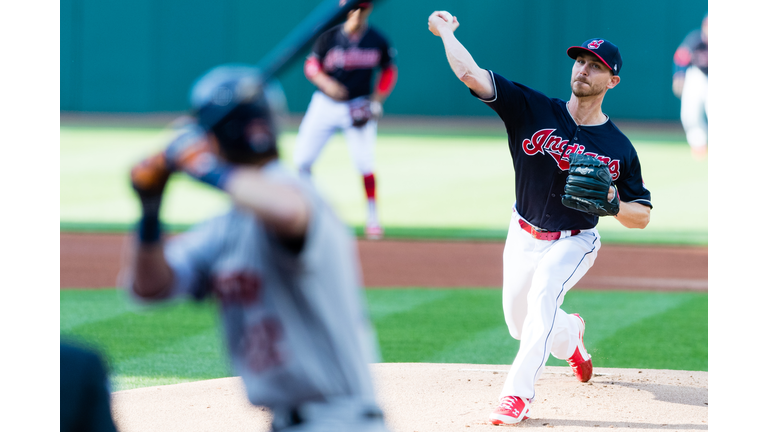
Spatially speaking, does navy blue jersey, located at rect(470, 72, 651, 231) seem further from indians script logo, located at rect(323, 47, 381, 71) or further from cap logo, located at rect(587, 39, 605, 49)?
indians script logo, located at rect(323, 47, 381, 71)

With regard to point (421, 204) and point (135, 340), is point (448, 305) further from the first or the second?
point (421, 204)

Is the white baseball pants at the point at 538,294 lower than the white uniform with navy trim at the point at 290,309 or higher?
lower

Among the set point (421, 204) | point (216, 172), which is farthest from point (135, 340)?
point (421, 204)

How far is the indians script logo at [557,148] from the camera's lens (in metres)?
4.01

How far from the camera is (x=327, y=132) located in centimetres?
887

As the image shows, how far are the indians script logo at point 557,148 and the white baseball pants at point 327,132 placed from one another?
4799 millimetres

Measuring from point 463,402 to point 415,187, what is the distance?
28.1 feet

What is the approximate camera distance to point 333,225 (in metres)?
1.84

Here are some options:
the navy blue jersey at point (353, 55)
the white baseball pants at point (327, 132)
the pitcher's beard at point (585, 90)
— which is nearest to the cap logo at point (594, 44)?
the pitcher's beard at point (585, 90)

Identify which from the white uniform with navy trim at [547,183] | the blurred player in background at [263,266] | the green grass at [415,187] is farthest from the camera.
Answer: the green grass at [415,187]

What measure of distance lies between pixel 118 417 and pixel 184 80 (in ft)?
58.1

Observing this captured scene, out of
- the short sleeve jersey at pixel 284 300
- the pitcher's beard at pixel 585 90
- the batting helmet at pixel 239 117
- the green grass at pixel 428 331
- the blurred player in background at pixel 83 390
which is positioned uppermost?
the batting helmet at pixel 239 117

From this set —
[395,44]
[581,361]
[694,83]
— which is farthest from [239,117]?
[395,44]

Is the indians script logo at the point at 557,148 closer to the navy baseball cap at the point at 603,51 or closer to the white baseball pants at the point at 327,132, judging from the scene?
the navy baseball cap at the point at 603,51
